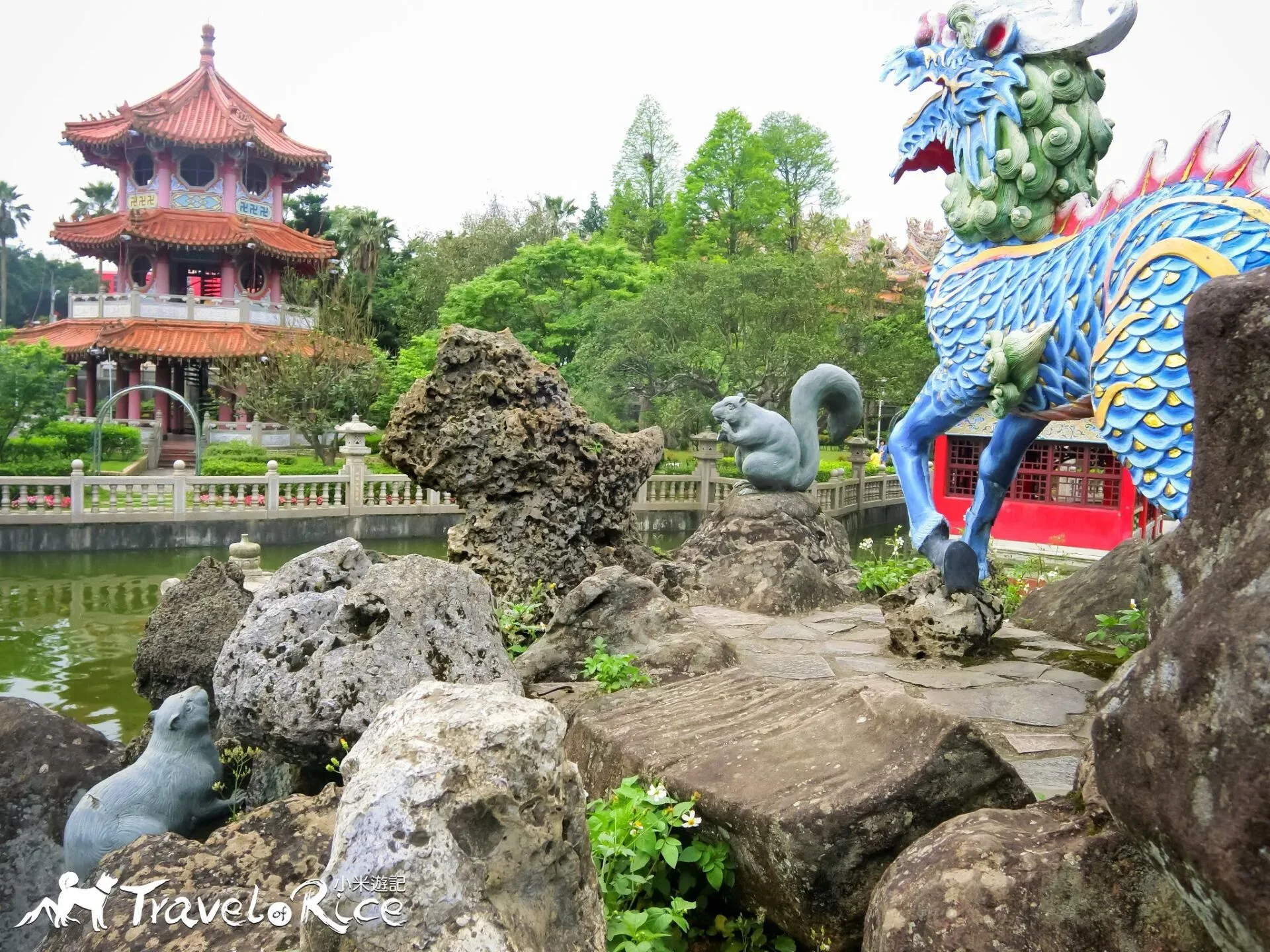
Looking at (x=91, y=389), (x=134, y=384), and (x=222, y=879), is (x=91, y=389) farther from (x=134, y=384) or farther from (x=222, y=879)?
(x=222, y=879)

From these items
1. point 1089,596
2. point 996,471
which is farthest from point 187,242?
point 1089,596

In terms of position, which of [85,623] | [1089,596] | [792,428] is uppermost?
[792,428]

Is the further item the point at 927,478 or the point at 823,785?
the point at 927,478

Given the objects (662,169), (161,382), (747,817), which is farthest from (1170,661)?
(662,169)

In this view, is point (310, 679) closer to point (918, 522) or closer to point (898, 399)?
point (918, 522)

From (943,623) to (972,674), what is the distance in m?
0.32

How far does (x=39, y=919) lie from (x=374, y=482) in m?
12.7

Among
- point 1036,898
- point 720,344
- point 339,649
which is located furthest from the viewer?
point 720,344

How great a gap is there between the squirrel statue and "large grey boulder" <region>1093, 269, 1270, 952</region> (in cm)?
529

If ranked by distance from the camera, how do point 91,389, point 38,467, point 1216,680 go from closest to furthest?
point 1216,680 < point 38,467 < point 91,389

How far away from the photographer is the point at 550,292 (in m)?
22.6

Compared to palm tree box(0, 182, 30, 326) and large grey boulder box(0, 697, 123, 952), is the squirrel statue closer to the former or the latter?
large grey boulder box(0, 697, 123, 952)

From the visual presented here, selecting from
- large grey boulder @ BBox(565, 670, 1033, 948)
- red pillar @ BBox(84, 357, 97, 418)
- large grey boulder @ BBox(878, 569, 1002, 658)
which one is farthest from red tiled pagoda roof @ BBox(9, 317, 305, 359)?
large grey boulder @ BBox(565, 670, 1033, 948)

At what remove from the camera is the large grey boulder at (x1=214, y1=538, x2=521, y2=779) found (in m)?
2.92
